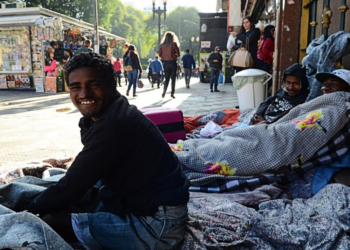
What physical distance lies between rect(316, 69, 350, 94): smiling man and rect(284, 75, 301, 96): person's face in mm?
818

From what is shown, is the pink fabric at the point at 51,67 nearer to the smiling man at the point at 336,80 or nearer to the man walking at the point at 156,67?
the man walking at the point at 156,67

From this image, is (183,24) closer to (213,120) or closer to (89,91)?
(213,120)

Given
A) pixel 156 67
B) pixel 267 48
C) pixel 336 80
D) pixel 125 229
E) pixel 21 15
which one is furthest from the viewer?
pixel 156 67

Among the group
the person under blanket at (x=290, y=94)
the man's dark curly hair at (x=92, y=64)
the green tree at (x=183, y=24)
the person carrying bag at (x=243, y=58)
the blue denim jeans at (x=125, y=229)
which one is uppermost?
the green tree at (x=183, y=24)

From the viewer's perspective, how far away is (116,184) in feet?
5.95

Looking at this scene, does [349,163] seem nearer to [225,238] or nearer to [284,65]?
[225,238]

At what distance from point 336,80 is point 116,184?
2.43 m

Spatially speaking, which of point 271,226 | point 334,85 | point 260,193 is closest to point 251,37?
point 334,85

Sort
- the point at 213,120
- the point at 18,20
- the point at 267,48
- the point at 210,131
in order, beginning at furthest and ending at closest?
the point at 18,20 < the point at 267,48 < the point at 213,120 < the point at 210,131

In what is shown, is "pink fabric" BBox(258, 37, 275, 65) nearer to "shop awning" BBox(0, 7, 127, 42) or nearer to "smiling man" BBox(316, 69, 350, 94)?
"smiling man" BBox(316, 69, 350, 94)

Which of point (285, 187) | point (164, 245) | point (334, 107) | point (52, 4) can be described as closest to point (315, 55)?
point (334, 107)

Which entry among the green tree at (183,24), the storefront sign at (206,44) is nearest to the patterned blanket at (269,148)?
the storefront sign at (206,44)

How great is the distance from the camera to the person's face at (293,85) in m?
4.25

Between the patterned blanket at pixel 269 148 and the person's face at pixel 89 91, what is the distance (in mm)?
1356
